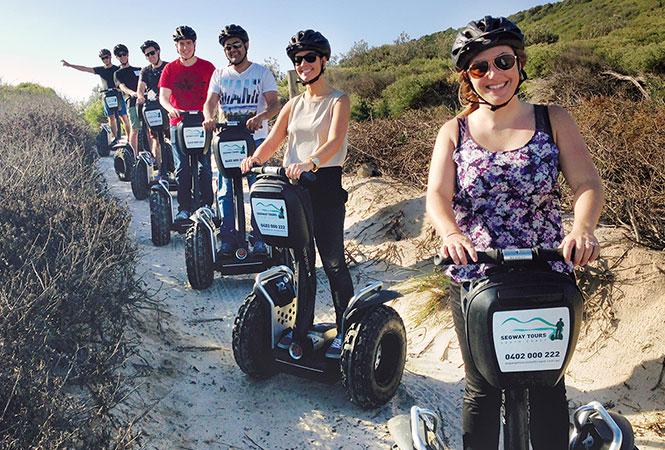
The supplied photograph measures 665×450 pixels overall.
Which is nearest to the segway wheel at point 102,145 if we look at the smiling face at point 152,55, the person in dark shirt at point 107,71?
the person in dark shirt at point 107,71

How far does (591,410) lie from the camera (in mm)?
2008

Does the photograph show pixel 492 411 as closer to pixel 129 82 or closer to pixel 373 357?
pixel 373 357

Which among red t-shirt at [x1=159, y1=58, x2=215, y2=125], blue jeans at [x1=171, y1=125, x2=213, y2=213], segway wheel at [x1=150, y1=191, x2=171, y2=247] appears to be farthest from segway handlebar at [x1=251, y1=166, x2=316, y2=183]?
red t-shirt at [x1=159, y1=58, x2=215, y2=125]

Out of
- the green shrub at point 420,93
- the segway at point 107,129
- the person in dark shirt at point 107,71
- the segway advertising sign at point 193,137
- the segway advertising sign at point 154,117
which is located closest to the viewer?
the segway advertising sign at point 193,137

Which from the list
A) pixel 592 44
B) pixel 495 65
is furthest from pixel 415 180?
pixel 592 44

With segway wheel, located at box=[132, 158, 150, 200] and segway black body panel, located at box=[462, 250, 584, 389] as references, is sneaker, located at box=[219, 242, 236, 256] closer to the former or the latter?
segway black body panel, located at box=[462, 250, 584, 389]

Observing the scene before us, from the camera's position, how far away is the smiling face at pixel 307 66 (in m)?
3.21

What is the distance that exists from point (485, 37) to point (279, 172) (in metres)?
1.40

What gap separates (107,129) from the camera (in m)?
11.6

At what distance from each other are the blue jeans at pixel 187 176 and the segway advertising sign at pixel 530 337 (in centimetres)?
477

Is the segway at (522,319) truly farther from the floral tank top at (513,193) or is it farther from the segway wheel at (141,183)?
the segway wheel at (141,183)

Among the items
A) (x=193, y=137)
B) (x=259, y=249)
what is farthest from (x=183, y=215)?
(x=259, y=249)

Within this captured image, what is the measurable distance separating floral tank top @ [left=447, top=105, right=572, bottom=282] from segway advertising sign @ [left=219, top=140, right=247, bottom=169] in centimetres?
304

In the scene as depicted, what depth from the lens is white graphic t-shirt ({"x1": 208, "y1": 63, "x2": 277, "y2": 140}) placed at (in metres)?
5.17
